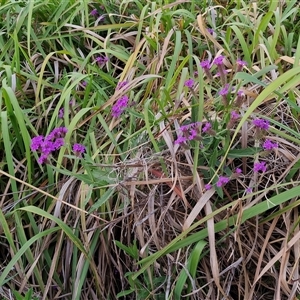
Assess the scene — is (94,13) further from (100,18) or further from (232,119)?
(232,119)

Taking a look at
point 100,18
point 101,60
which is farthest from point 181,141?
point 100,18

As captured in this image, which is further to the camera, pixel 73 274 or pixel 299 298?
pixel 73 274

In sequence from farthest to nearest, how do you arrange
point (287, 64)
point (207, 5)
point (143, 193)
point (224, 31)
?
point (207, 5) < point (224, 31) < point (287, 64) < point (143, 193)

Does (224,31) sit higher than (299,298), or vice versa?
(224,31)

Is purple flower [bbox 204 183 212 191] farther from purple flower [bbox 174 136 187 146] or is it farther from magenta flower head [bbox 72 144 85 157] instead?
magenta flower head [bbox 72 144 85 157]

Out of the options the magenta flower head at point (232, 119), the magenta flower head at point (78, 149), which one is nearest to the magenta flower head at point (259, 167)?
the magenta flower head at point (232, 119)

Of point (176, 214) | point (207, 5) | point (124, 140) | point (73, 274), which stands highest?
point (207, 5)

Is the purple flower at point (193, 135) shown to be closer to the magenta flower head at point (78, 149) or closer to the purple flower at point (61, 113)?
the magenta flower head at point (78, 149)

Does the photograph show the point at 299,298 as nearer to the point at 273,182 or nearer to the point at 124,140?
the point at 273,182

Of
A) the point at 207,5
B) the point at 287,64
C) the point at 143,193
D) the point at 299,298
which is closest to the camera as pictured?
the point at 299,298

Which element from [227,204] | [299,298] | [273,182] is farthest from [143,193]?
[299,298]

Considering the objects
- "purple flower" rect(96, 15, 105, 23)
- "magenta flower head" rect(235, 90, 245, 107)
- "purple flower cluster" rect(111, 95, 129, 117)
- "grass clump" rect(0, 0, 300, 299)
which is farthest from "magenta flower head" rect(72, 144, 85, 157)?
"purple flower" rect(96, 15, 105, 23)
